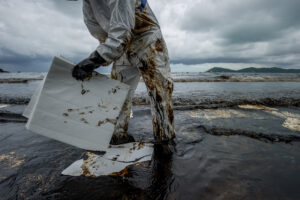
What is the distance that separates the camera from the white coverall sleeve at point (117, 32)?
4.50 ft

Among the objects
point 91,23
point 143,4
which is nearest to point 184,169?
point 143,4

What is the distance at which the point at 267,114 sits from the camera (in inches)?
142

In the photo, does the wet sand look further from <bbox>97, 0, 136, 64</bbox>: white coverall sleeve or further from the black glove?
<bbox>97, 0, 136, 64</bbox>: white coverall sleeve

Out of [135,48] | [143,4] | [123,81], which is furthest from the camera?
[123,81]

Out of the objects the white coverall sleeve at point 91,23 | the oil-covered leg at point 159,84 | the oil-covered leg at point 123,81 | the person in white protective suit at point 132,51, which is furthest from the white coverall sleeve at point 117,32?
the oil-covered leg at point 123,81

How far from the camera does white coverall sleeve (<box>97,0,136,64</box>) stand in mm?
1372

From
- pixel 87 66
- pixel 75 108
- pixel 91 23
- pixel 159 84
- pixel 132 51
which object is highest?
pixel 91 23

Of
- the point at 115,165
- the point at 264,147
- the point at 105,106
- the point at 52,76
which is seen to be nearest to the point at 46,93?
the point at 52,76

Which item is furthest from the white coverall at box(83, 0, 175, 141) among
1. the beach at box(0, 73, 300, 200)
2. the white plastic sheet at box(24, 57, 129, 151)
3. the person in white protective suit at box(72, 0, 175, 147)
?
the beach at box(0, 73, 300, 200)

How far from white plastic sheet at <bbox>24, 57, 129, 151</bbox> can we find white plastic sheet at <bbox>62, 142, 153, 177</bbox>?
30 centimetres

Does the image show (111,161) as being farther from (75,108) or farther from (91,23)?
(91,23)

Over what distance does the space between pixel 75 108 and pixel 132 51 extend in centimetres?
98

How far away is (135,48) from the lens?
1868 mm

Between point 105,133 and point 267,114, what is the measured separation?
3871 millimetres
